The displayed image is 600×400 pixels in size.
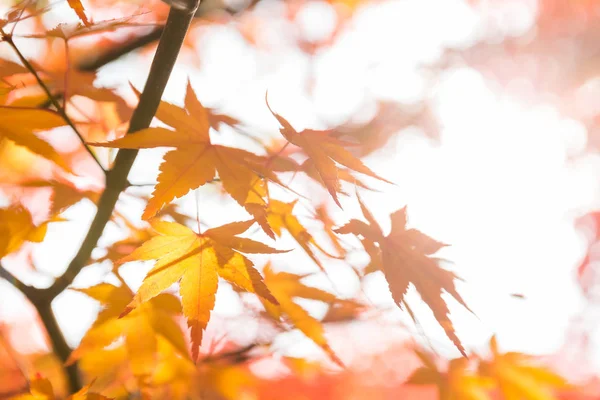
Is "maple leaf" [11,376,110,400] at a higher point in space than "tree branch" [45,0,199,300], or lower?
lower

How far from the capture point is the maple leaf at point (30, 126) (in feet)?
1.98

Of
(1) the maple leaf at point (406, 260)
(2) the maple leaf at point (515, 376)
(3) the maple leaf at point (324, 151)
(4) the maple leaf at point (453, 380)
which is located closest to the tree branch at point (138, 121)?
(3) the maple leaf at point (324, 151)

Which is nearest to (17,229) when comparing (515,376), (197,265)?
(197,265)

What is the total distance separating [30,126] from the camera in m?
0.61

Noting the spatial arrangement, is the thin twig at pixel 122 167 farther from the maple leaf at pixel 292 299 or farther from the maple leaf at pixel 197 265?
the maple leaf at pixel 292 299

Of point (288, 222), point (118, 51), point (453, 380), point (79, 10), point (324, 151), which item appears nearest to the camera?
point (79, 10)

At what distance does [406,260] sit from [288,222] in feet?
0.63

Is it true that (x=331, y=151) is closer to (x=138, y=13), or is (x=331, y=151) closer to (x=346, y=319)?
(x=138, y=13)

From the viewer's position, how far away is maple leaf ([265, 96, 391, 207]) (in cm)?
56

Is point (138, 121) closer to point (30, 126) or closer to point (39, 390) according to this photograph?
point (30, 126)

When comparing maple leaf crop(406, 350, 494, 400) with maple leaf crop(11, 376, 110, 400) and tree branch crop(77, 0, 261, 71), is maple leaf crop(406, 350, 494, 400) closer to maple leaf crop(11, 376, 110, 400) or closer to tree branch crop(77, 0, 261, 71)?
maple leaf crop(11, 376, 110, 400)

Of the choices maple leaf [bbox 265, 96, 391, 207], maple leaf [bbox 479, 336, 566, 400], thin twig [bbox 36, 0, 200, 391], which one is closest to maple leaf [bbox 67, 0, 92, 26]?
thin twig [bbox 36, 0, 200, 391]

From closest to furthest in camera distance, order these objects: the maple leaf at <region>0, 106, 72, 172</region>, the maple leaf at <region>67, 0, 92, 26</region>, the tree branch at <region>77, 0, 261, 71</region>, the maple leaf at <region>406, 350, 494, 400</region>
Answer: the maple leaf at <region>67, 0, 92, 26</region>
the maple leaf at <region>0, 106, 72, 172</region>
the maple leaf at <region>406, 350, 494, 400</region>
the tree branch at <region>77, 0, 261, 71</region>

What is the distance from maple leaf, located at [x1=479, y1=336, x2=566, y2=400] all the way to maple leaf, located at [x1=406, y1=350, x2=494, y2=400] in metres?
0.02
